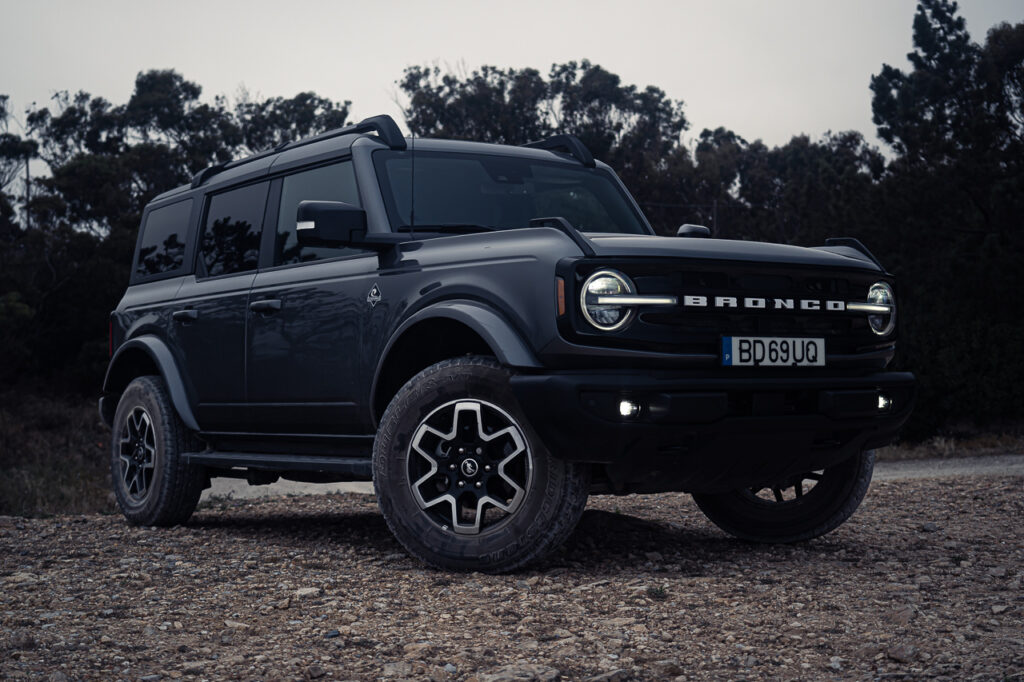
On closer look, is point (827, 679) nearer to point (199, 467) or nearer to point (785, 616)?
point (785, 616)

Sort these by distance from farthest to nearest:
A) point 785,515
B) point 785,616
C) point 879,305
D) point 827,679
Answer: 1. point 785,515
2. point 879,305
3. point 785,616
4. point 827,679

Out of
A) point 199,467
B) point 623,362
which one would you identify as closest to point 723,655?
point 623,362

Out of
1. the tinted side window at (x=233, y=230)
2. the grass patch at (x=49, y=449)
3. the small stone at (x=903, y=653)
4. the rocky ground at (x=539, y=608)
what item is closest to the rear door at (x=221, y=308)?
the tinted side window at (x=233, y=230)

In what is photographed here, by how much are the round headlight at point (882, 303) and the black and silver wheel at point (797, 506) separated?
24.4 inches

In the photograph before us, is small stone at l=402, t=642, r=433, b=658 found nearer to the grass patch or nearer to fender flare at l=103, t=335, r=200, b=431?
fender flare at l=103, t=335, r=200, b=431

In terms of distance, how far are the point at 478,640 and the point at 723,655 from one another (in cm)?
77

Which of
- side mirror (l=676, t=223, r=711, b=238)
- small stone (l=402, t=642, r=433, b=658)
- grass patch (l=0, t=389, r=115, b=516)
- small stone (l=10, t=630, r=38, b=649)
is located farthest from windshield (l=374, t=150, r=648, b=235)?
grass patch (l=0, t=389, r=115, b=516)

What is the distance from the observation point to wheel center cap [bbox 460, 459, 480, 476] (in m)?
4.61

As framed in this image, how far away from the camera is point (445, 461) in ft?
15.4

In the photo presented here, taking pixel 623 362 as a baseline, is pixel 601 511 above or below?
below

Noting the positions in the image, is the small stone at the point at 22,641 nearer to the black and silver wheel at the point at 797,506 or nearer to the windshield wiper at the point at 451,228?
the windshield wiper at the point at 451,228

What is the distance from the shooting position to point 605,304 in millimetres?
4305

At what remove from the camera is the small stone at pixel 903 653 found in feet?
11.2

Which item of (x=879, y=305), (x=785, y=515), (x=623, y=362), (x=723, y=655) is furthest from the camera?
(x=785, y=515)
